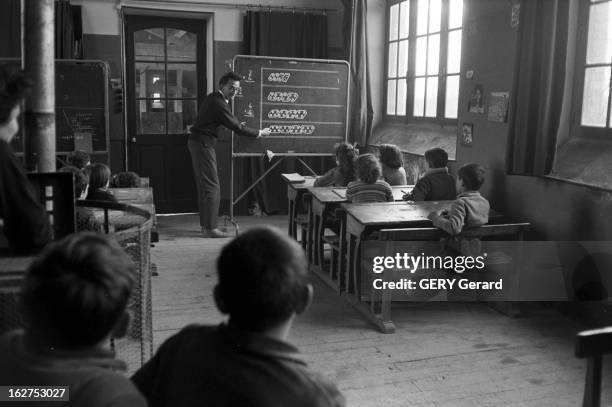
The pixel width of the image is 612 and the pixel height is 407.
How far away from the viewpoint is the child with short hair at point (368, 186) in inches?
164

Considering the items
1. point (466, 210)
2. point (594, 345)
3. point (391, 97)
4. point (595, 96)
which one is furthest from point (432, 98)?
point (594, 345)

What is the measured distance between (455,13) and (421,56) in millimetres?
689

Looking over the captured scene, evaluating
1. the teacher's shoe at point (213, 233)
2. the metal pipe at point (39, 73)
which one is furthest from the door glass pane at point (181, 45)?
the metal pipe at point (39, 73)

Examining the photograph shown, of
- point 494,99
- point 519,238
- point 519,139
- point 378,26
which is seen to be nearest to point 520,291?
point 519,238

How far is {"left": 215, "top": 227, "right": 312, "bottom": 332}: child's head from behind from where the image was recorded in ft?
3.51

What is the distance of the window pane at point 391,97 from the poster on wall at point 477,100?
7.25 ft

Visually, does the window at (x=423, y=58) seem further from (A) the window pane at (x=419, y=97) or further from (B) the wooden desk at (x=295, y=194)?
(B) the wooden desk at (x=295, y=194)

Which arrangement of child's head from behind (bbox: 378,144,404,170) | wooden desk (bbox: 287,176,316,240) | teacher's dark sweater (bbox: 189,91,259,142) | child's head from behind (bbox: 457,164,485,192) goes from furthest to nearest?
1. teacher's dark sweater (bbox: 189,91,259,142)
2. wooden desk (bbox: 287,176,316,240)
3. child's head from behind (bbox: 378,144,404,170)
4. child's head from behind (bbox: 457,164,485,192)

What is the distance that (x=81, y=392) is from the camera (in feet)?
3.23

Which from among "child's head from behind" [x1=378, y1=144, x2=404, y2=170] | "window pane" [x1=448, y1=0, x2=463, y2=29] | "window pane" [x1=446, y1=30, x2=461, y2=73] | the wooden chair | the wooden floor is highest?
"window pane" [x1=448, y1=0, x2=463, y2=29]

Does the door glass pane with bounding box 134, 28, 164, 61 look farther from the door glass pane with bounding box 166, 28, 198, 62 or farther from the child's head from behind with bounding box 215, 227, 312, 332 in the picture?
the child's head from behind with bounding box 215, 227, 312, 332

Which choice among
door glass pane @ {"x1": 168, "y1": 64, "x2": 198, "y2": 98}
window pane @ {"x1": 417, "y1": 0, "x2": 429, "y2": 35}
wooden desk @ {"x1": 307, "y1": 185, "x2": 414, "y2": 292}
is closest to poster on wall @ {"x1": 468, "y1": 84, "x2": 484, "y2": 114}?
wooden desk @ {"x1": 307, "y1": 185, "x2": 414, "y2": 292}

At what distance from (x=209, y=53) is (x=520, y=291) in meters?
4.30

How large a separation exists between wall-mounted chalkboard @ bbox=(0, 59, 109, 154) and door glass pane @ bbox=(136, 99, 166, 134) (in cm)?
59
